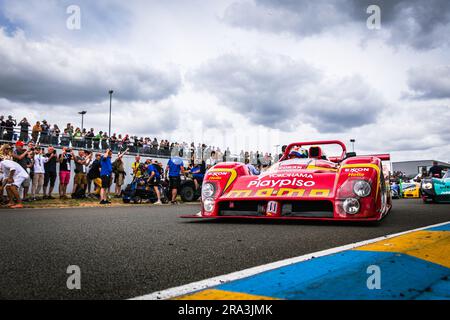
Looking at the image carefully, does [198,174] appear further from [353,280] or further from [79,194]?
[353,280]

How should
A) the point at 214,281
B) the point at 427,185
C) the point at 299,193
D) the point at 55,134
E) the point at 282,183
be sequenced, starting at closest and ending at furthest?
1. the point at 214,281
2. the point at 299,193
3. the point at 282,183
4. the point at 427,185
5. the point at 55,134

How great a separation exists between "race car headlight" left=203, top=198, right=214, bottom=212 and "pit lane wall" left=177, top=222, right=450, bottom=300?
2993 millimetres

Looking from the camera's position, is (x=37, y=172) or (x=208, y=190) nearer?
(x=208, y=190)

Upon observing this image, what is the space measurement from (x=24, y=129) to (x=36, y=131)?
1.67 feet

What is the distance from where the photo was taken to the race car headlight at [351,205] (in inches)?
185

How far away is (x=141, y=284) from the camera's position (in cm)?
201

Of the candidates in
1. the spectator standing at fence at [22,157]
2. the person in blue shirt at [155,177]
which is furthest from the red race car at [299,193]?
the spectator standing at fence at [22,157]

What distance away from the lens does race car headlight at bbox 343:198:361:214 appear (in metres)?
4.69

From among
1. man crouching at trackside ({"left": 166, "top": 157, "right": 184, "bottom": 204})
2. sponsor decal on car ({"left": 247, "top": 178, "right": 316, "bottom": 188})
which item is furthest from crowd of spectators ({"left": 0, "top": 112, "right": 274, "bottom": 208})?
sponsor decal on car ({"left": 247, "top": 178, "right": 316, "bottom": 188})

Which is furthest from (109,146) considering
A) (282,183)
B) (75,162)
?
(282,183)

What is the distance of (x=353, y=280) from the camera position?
190 cm

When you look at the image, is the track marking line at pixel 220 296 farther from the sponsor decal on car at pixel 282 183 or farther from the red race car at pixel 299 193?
the sponsor decal on car at pixel 282 183

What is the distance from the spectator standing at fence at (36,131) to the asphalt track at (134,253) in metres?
13.4
